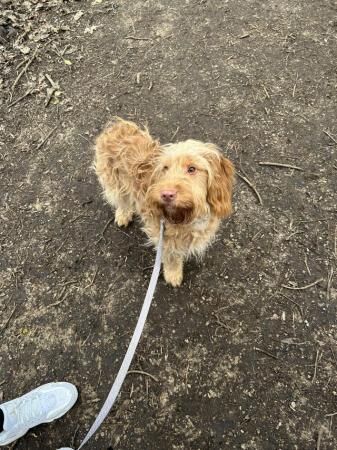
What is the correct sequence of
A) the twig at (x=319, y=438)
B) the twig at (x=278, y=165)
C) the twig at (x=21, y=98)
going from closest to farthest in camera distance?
1. the twig at (x=319, y=438)
2. the twig at (x=278, y=165)
3. the twig at (x=21, y=98)

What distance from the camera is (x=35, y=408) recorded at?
345 cm

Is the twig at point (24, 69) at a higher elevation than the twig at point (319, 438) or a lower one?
higher

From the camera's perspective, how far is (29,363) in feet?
12.7

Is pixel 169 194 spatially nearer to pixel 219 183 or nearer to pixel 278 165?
pixel 219 183

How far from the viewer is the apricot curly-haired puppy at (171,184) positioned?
10.1 ft

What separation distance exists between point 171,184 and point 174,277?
1435mm

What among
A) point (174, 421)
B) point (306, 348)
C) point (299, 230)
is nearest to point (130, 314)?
point (174, 421)

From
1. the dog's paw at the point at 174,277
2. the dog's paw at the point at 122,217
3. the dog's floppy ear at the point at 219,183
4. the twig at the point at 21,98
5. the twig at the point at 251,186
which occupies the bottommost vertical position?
the dog's paw at the point at 174,277

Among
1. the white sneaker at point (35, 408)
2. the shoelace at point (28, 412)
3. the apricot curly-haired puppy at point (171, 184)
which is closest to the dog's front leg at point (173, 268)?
the apricot curly-haired puppy at point (171, 184)

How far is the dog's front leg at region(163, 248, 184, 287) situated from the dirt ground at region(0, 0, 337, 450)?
0.12 m

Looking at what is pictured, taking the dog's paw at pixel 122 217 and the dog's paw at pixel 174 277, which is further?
the dog's paw at pixel 122 217

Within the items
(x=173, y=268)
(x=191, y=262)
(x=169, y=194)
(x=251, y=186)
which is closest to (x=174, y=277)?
(x=173, y=268)

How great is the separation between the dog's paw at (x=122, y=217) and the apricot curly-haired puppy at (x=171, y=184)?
0.25 metres

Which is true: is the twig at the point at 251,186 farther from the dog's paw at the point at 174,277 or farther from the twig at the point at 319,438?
the twig at the point at 319,438
